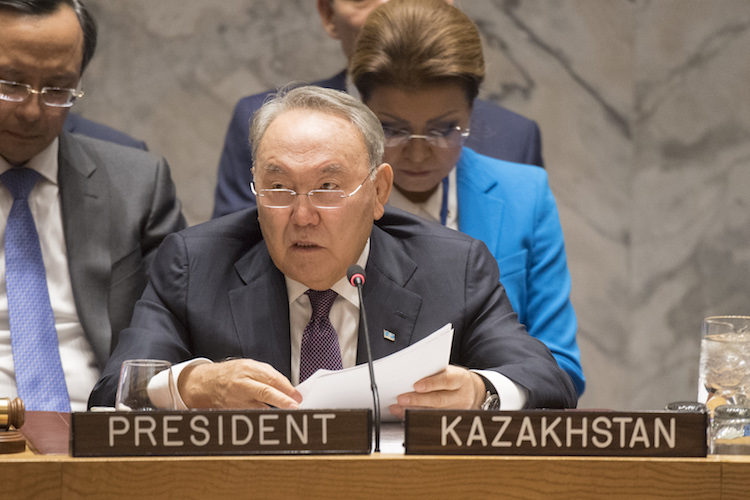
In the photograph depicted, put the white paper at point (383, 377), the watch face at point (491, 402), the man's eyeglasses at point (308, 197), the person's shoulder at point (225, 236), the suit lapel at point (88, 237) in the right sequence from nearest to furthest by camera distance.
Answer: the white paper at point (383, 377) < the watch face at point (491, 402) < the man's eyeglasses at point (308, 197) < the person's shoulder at point (225, 236) < the suit lapel at point (88, 237)

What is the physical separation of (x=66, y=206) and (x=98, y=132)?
567 millimetres

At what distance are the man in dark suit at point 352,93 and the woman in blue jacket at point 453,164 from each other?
243 mm

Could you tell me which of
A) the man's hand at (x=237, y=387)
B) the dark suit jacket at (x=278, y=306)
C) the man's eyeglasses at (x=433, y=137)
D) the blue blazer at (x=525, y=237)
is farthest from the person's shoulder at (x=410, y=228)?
the man's hand at (x=237, y=387)

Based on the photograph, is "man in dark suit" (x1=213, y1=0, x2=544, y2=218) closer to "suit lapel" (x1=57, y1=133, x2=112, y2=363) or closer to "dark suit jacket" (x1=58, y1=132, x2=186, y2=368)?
"dark suit jacket" (x1=58, y1=132, x2=186, y2=368)

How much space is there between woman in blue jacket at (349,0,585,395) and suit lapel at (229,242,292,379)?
2.14 ft

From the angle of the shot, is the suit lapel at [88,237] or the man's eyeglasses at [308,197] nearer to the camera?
the man's eyeglasses at [308,197]

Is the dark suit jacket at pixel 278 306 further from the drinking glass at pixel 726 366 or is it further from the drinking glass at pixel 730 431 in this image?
the drinking glass at pixel 730 431

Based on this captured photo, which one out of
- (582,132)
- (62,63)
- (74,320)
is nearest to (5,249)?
(74,320)

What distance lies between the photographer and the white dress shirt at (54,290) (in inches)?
101

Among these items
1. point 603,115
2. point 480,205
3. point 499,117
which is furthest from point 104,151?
point 603,115

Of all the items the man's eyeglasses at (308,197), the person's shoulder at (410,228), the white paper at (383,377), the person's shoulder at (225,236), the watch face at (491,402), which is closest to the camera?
the white paper at (383,377)

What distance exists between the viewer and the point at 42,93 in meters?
2.54

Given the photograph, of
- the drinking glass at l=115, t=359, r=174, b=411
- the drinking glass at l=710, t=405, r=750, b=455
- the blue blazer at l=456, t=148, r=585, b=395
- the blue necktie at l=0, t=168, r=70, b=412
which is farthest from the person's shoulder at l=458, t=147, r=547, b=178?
the drinking glass at l=115, t=359, r=174, b=411

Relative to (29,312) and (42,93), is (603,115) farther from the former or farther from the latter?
(29,312)
